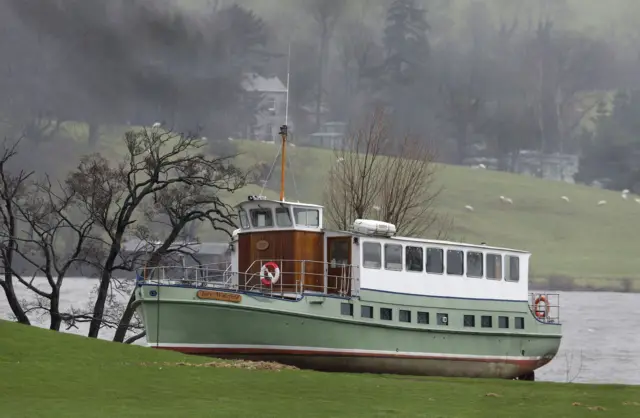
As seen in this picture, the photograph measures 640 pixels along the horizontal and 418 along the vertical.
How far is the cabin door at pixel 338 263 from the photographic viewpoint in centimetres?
4694

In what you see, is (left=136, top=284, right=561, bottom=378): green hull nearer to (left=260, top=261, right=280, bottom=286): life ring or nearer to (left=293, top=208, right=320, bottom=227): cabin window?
(left=260, top=261, right=280, bottom=286): life ring

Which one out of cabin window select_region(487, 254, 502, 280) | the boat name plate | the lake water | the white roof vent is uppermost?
the white roof vent

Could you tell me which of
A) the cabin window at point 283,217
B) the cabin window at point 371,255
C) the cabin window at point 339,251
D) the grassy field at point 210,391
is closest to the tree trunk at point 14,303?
the cabin window at point 283,217

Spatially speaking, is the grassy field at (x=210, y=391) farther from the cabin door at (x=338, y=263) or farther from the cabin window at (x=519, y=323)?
the cabin window at (x=519, y=323)

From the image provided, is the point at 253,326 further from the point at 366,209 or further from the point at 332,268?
the point at 366,209

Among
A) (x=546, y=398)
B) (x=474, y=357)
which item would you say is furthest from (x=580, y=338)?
(x=546, y=398)

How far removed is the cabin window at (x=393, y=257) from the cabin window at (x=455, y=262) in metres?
2.58

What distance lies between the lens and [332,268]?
47.9 m

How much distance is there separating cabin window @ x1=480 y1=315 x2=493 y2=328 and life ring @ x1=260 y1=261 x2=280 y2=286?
9.41 metres

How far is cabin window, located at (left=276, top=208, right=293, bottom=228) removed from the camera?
1858 inches

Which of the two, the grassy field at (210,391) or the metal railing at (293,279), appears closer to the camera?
the grassy field at (210,391)

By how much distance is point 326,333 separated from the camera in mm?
45156

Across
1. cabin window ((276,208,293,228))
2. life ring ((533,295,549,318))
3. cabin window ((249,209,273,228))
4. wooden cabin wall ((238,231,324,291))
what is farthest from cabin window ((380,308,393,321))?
life ring ((533,295,549,318))

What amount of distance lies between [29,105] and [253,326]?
144180 mm
